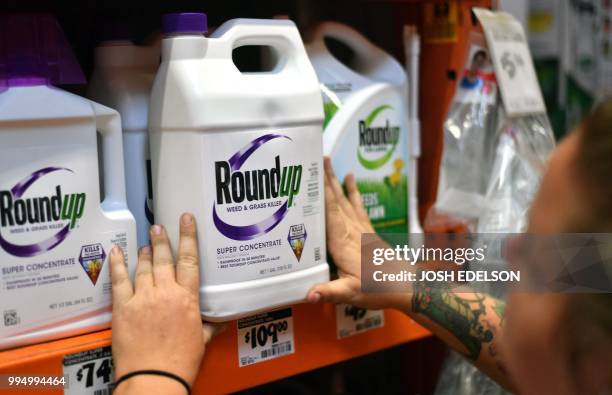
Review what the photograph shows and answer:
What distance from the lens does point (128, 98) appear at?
863 millimetres

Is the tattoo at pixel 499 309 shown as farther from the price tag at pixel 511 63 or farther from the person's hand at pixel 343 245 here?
the price tag at pixel 511 63

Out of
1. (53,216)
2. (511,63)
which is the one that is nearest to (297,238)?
(53,216)

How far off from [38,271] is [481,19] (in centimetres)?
78

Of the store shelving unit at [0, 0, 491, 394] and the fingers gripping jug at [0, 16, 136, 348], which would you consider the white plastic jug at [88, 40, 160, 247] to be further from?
the store shelving unit at [0, 0, 491, 394]

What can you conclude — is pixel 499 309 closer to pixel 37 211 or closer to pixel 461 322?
pixel 461 322

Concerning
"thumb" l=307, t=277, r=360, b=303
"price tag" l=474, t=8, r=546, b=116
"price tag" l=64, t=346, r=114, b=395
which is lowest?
"price tag" l=64, t=346, r=114, b=395

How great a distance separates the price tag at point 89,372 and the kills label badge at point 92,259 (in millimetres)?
81

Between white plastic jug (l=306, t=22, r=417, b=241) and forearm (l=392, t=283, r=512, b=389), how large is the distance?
0.42 ft

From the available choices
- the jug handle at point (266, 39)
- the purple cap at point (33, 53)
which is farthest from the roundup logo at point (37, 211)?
the jug handle at point (266, 39)

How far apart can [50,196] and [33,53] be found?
16cm

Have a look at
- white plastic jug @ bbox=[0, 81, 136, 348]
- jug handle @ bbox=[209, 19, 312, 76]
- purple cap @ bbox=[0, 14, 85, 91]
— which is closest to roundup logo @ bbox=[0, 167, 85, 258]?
white plastic jug @ bbox=[0, 81, 136, 348]

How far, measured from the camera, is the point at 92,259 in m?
0.79

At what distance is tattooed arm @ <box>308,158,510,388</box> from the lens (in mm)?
956

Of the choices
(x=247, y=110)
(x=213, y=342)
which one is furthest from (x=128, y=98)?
(x=213, y=342)
